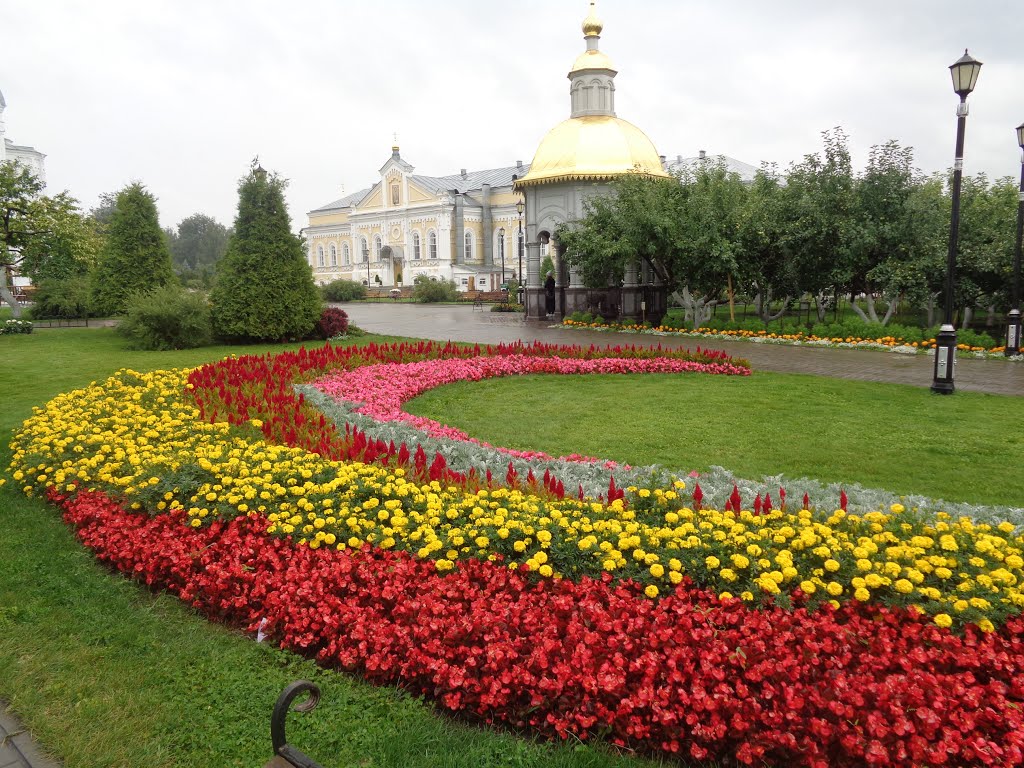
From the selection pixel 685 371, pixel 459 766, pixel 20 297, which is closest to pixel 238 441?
pixel 459 766

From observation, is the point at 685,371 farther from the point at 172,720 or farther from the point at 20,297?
the point at 20,297

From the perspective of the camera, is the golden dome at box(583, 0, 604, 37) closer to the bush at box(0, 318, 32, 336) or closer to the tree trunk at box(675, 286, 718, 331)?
the tree trunk at box(675, 286, 718, 331)

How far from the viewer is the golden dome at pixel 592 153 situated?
2261 cm

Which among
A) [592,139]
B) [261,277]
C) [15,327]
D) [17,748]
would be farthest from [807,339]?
[15,327]

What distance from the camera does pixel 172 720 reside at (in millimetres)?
2877

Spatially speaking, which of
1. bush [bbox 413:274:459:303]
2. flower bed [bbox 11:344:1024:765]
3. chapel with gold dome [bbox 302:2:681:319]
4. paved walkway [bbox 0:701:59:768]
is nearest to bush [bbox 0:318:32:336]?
chapel with gold dome [bbox 302:2:681:319]

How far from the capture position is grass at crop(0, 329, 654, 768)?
105 inches

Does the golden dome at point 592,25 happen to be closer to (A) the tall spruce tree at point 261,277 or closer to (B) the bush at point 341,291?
(A) the tall spruce tree at point 261,277

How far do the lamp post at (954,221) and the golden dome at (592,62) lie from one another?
50.2ft

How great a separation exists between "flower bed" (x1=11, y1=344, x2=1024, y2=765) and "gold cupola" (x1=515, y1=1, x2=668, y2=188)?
1904 centimetres

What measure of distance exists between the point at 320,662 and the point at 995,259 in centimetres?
1680

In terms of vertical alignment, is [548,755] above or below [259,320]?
below

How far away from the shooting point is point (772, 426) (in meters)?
7.71

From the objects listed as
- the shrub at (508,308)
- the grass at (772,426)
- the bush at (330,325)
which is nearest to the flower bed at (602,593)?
the grass at (772,426)
